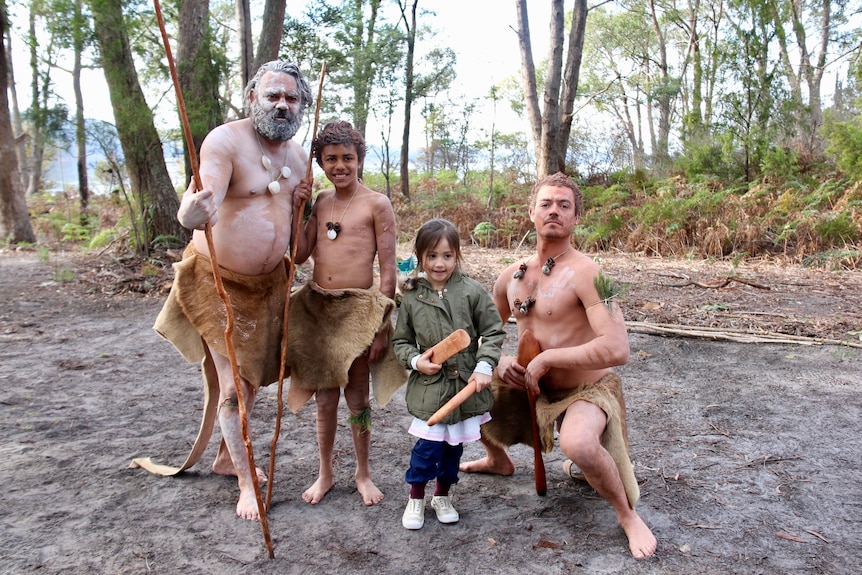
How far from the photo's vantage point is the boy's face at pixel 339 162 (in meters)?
2.81

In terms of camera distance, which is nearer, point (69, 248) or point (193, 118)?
point (193, 118)

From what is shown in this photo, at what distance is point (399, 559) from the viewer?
2373mm

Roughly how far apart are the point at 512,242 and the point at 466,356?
9200 mm

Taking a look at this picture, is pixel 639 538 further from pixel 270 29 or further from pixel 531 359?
pixel 270 29

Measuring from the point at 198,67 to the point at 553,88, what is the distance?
5868 mm

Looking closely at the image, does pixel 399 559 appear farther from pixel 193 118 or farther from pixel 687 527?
pixel 193 118

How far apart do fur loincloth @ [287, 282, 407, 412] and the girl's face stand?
0.30 metres

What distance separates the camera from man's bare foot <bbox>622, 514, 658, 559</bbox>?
2.34 m

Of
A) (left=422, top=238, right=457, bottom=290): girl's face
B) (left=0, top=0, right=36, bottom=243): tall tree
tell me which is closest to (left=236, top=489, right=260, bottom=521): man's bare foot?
(left=422, top=238, right=457, bottom=290): girl's face

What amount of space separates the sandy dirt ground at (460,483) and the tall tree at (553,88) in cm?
613

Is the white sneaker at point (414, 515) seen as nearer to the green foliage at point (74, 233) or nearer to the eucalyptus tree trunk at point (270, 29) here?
the eucalyptus tree trunk at point (270, 29)

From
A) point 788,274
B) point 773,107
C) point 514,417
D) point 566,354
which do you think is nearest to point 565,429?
point 566,354

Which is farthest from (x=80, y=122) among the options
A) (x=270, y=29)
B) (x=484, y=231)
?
(x=484, y=231)

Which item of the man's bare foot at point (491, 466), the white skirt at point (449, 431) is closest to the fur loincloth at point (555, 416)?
the man's bare foot at point (491, 466)
